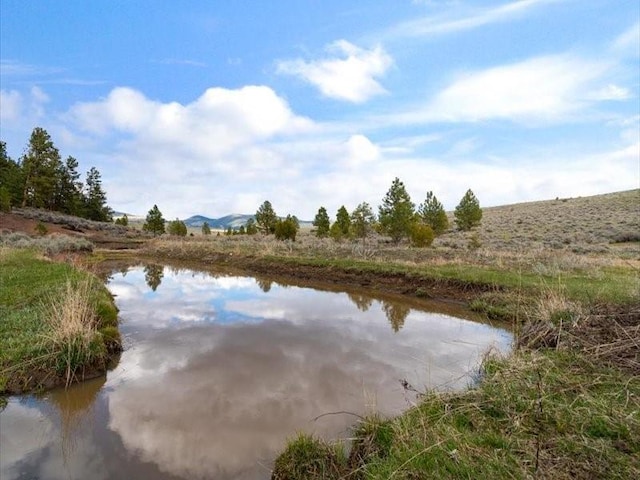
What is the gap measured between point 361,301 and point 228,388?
981cm

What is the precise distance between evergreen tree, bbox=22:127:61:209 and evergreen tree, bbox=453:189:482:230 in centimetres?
5756

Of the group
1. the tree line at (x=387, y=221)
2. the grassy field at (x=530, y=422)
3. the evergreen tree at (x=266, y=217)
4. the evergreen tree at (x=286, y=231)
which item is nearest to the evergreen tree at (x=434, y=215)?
the tree line at (x=387, y=221)

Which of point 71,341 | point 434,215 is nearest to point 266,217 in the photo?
point 434,215

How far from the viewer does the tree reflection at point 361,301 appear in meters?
15.2

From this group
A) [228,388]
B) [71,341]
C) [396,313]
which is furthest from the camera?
[396,313]

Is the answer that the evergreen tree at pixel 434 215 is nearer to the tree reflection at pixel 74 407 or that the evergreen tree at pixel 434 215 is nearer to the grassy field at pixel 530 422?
the grassy field at pixel 530 422

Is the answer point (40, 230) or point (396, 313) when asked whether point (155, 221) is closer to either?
point (40, 230)

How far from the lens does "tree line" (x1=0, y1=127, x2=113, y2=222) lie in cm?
5234

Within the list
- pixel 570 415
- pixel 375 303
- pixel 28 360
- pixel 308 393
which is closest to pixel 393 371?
pixel 308 393

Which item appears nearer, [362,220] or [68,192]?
[362,220]

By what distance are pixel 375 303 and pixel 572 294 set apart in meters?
6.85

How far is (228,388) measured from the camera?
727cm

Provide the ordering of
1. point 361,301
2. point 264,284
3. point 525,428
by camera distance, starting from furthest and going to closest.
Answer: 1. point 264,284
2. point 361,301
3. point 525,428

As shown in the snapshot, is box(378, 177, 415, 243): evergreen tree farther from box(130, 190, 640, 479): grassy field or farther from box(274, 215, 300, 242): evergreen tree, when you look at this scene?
box(130, 190, 640, 479): grassy field
